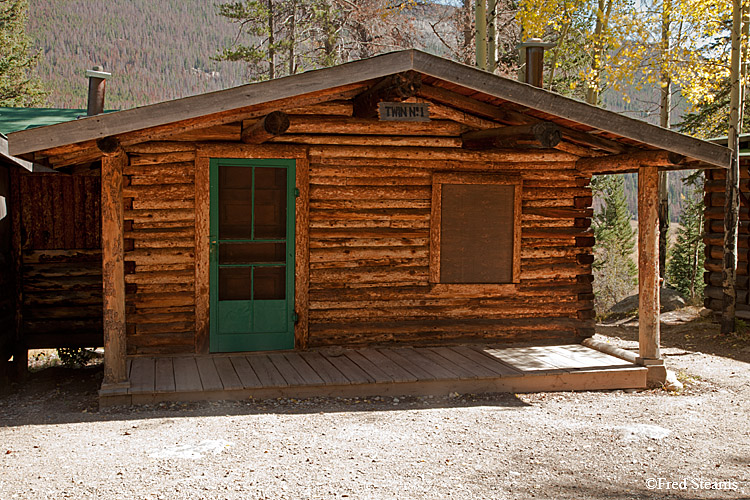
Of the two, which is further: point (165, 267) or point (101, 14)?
point (101, 14)

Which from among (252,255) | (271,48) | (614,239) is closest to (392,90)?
(252,255)

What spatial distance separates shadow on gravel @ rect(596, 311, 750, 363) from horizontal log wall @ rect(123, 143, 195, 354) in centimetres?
740

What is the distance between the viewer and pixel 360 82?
274 inches

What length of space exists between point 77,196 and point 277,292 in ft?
9.81

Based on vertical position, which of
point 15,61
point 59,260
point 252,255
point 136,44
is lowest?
point 59,260

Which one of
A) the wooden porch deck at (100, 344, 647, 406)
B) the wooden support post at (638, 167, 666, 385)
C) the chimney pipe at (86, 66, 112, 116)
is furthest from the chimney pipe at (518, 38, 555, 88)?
the chimney pipe at (86, 66, 112, 116)

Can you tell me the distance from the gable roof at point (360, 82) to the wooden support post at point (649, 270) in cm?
51

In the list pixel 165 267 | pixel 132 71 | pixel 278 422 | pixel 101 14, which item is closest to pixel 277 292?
pixel 165 267

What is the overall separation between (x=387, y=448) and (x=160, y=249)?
3693 mm

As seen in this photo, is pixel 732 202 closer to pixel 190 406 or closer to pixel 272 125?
pixel 272 125

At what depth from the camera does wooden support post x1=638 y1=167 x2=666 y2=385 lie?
24.7 feet

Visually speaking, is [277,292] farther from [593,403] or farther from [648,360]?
[648,360]

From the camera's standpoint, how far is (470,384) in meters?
7.12

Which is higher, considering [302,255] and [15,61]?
[15,61]
